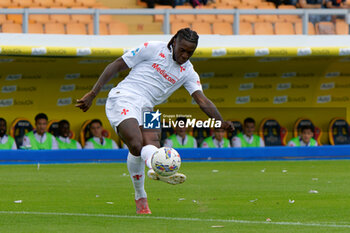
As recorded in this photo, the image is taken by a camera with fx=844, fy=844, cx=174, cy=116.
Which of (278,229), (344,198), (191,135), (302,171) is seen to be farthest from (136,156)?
(191,135)

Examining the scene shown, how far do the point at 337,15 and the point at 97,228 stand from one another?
12068mm

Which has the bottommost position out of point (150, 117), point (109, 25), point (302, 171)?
point (302, 171)

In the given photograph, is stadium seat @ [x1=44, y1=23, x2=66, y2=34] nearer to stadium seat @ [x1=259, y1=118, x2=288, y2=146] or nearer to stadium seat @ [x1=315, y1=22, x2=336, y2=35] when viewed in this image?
stadium seat @ [x1=259, y1=118, x2=288, y2=146]

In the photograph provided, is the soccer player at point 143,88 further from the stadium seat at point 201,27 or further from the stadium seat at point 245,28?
the stadium seat at point 245,28

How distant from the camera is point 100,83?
7.89m

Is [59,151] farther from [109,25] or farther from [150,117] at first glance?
[150,117]

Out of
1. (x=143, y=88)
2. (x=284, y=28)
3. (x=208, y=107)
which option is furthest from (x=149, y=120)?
(x=284, y=28)

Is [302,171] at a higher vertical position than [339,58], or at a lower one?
lower

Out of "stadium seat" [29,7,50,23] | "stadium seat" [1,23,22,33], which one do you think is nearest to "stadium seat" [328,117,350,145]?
"stadium seat" [29,7,50,23]

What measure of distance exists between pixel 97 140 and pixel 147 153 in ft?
35.3

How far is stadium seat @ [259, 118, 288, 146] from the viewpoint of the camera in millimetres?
19500

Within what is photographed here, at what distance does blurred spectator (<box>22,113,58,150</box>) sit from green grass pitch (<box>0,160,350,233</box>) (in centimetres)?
197

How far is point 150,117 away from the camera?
857 cm

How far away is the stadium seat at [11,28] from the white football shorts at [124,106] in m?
9.10
